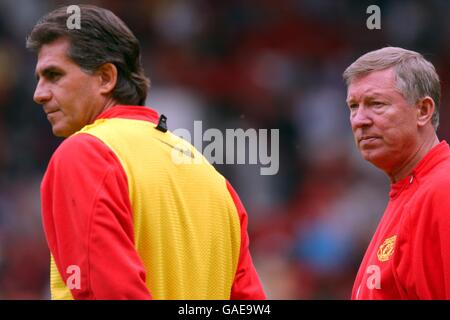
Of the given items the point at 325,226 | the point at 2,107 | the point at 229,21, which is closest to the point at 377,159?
the point at 325,226

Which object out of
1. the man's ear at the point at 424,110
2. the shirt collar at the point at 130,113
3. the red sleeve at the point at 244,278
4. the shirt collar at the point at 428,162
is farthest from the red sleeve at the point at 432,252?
the shirt collar at the point at 130,113

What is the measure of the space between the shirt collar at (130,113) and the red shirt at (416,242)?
89cm

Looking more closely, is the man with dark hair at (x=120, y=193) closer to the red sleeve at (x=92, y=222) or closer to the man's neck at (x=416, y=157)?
the red sleeve at (x=92, y=222)

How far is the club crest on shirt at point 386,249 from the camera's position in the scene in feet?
11.9

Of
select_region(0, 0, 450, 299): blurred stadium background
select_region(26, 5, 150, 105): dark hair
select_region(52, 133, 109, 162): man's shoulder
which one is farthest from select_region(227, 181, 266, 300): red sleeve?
select_region(0, 0, 450, 299): blurred stadium background

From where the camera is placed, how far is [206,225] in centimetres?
354

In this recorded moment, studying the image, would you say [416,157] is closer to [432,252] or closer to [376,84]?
[376,84]

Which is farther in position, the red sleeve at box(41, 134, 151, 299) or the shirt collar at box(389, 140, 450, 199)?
the shirt collar at box(389, 140, 450, 199)

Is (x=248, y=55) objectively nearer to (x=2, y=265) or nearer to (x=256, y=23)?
(x=256, y=23)

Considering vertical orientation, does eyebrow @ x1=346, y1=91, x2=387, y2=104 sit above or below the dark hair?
below

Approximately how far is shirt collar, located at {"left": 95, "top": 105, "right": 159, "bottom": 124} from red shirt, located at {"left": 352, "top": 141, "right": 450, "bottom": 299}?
89 centimetres

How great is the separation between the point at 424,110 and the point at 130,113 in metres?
1.05
